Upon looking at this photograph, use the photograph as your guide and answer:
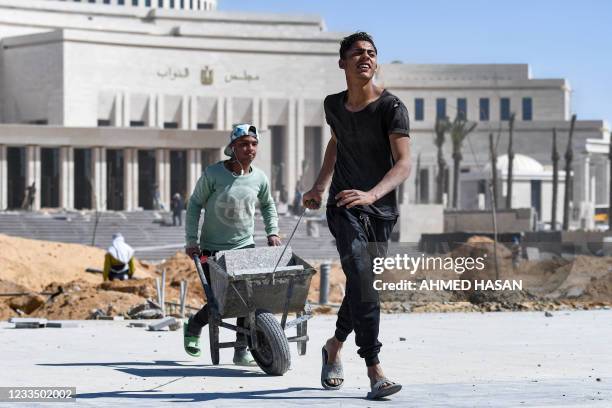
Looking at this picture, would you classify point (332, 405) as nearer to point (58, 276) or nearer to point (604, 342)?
point (604, 342)

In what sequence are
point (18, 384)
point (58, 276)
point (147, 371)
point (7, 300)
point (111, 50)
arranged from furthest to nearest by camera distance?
point (111, 50) → point (58, 276) → point (7, 300) → point (147, 371) → point (18, 384)

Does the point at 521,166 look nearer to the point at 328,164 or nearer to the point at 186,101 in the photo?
the point at 186,101

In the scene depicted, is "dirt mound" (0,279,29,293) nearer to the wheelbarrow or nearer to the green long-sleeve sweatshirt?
the green long-sleeve sweatshirt

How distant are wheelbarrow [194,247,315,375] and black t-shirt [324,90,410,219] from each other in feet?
4.65

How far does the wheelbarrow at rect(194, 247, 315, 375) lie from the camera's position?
8820mm

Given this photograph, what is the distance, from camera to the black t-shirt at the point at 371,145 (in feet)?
24.7

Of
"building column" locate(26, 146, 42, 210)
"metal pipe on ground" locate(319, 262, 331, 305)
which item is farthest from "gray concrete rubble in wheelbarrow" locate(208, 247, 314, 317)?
"building column" locate(26, 146, 42, 210)

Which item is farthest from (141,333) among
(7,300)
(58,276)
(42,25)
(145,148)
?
(42,25)

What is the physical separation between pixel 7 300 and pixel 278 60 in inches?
3080

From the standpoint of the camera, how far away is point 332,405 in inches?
280

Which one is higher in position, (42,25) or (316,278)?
(42,25)

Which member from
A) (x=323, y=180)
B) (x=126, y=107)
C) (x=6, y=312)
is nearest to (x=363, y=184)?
(x=323, y=180)

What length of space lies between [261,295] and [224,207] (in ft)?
2.58

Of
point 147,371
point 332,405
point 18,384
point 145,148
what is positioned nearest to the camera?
point 332,405
